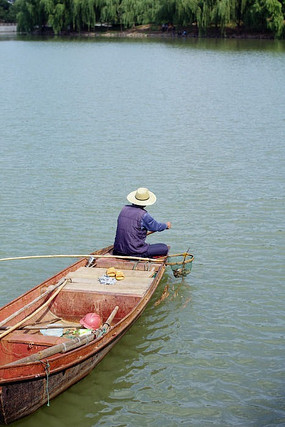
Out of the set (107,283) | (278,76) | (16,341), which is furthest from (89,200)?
(278,76)

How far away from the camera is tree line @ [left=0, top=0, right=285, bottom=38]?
65250mm

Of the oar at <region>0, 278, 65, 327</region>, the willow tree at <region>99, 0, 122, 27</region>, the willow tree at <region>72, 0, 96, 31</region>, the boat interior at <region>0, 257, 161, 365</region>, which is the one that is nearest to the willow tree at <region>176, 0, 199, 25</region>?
the willow tree at <region>99, 0, 122, 27</region>

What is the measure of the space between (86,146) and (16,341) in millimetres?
13615

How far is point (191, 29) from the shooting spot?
75.1m

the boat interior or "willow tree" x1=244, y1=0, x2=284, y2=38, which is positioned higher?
"willow tree" x1=244, y1=0, x2=284, y2=38

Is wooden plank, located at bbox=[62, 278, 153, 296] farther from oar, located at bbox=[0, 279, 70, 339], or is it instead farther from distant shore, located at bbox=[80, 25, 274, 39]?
distant shore, located at bbox=[80, 25, 274, 39]

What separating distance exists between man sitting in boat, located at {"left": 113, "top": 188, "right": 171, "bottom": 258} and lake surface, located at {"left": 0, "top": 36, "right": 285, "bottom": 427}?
0.91m

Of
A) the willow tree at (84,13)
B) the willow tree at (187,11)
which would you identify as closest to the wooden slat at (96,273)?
the willow tree at (187,11)

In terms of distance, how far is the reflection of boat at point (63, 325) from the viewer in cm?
711

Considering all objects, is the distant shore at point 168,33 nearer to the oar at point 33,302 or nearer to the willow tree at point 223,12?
the willow tree at point 223,12

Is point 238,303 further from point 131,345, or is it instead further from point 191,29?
point 191,29

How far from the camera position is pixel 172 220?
14180 millimetres

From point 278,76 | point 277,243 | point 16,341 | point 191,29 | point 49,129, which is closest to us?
point 16,341

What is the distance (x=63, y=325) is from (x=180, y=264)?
2754 mm
